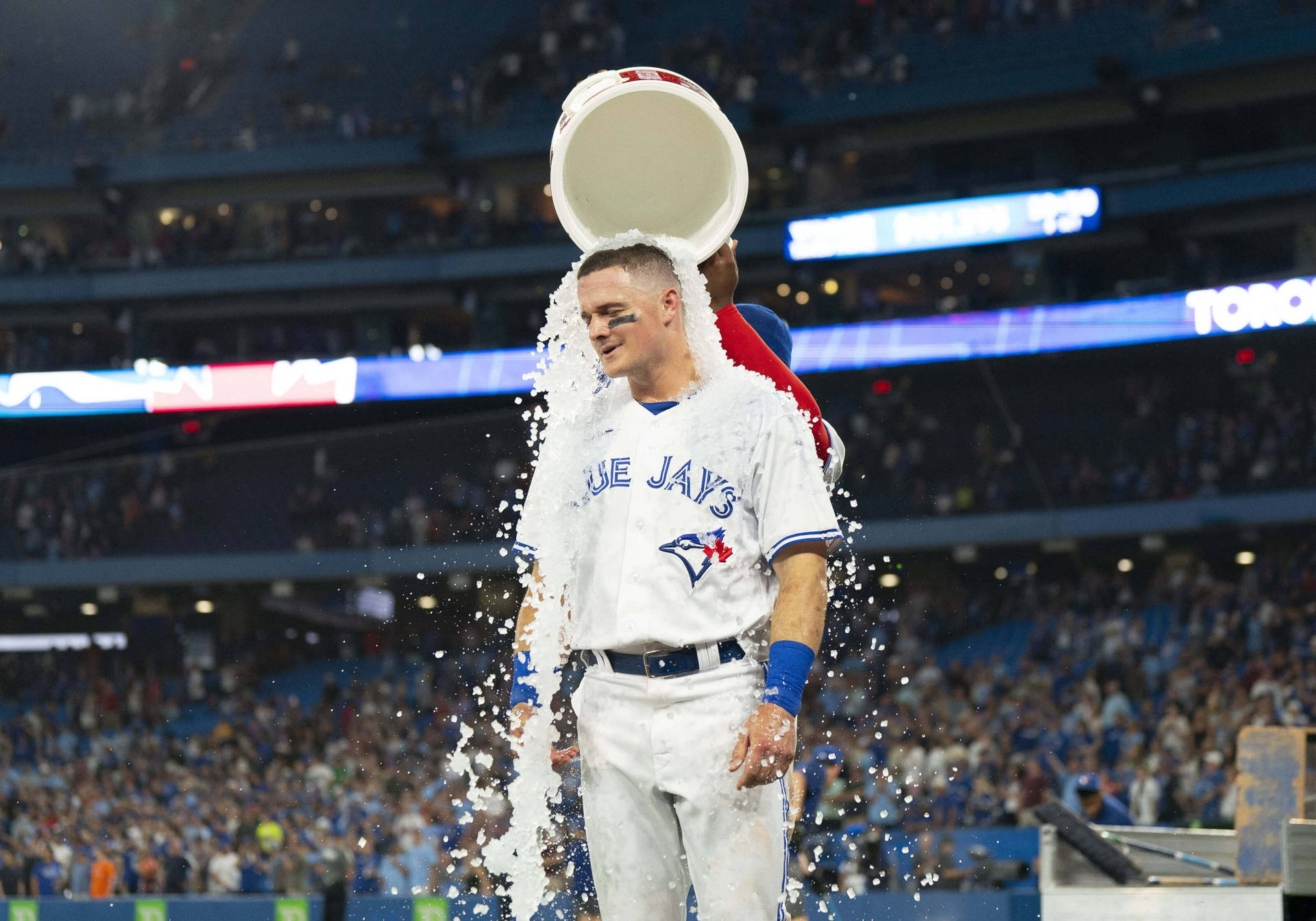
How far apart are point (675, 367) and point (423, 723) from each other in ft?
44.1

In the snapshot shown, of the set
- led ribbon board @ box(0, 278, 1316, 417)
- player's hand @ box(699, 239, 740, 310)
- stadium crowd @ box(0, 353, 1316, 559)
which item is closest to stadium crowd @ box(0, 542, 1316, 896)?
stadium crowd @ box(0, 353, 1316, 559)

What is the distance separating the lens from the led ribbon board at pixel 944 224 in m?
26.7

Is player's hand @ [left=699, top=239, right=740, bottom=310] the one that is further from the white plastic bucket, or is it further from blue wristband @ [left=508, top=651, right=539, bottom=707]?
blue wristband @ [left=508, top=651, right=539, bottom=707]

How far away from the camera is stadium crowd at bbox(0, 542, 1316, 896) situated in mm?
12156

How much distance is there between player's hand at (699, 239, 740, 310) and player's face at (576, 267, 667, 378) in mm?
552

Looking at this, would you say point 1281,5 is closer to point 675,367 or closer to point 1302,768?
point 1302,768

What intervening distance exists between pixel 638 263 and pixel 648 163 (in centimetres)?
52

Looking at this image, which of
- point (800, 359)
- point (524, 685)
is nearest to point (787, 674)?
point (524, 685)

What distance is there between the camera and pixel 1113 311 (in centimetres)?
2434

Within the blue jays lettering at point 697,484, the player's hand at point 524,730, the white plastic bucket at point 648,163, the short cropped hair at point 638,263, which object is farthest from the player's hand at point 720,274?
the player's hand at point 524,730

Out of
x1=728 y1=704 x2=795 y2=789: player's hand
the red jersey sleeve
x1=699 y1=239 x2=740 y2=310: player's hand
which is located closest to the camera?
x1=728 y1=704 x2=795 y2=789: player's hand

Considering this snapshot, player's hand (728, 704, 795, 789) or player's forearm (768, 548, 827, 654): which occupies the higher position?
player's forearm (768, 548, 827, 654)

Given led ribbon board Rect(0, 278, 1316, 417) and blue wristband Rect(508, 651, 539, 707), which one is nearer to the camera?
blue wristband Rect(508, 651, 539, 707)

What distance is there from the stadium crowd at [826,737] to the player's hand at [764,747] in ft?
16.9
